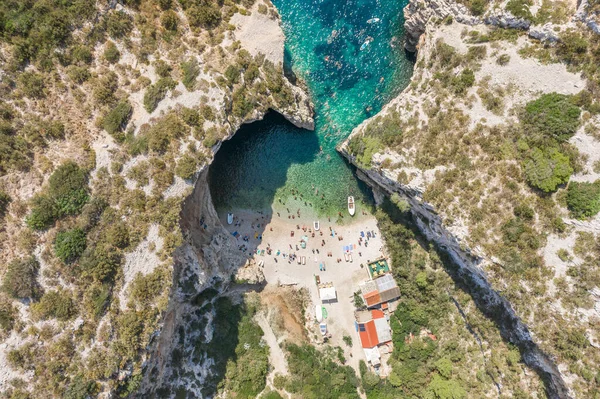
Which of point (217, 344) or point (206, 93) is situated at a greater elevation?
point (206, 93)

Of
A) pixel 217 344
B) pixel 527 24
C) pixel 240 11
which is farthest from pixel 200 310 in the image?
pixel 527 24

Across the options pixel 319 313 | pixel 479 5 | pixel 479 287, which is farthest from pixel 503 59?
pixel 319 313

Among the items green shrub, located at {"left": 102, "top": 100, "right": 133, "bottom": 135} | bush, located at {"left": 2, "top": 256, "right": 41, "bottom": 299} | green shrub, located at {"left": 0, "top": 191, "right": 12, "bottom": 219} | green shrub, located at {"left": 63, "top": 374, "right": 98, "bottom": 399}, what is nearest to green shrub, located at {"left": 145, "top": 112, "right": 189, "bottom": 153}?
green shrub, located at {"left": 102, "top": 100, "right": 133, "bottom": 135}

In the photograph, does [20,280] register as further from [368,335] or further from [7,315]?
[368,335]

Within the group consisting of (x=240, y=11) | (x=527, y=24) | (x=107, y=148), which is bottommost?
(x=107, y=148)

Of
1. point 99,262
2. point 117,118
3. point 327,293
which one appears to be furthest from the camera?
point 327,293

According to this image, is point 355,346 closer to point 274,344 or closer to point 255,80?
point 274,344
